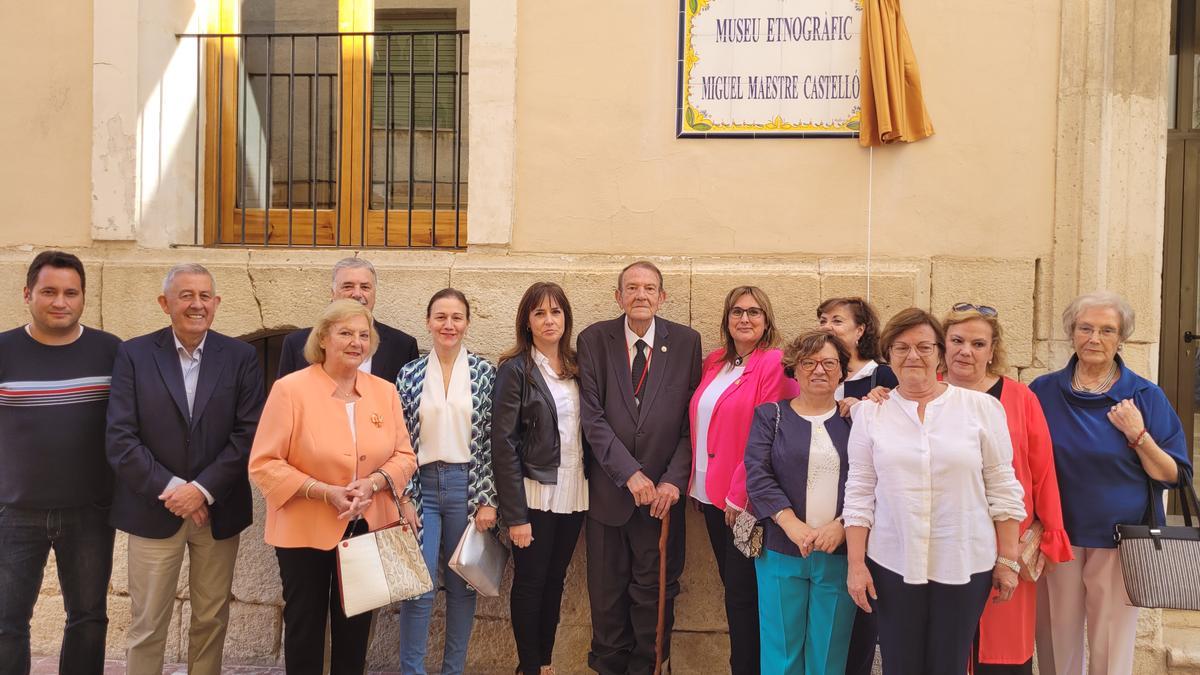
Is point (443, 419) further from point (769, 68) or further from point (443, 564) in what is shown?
point (769, 68)

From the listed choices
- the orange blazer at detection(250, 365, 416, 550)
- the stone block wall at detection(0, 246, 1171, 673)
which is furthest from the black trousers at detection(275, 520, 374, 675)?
the stone block wall at detection(0, 246, 1171, 673)

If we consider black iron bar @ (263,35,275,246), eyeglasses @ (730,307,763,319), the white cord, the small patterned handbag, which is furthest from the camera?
black iron bar @ (263,35,275,246)

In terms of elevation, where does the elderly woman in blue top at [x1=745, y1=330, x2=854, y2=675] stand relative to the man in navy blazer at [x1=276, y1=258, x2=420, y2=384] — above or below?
below

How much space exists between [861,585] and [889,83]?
2.40 m

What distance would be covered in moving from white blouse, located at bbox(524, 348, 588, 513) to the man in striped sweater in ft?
5.81

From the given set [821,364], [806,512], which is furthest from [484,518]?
[821,364]

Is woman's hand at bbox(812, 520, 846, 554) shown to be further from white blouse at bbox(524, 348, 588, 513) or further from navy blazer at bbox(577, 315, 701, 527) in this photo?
white blouse at bbox(524, 348, 588, 513)

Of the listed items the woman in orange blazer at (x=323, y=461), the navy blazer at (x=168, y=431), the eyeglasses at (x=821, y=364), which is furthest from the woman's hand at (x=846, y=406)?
the navy blazer at (x=168, y=431)

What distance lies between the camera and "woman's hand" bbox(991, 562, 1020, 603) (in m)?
3.06

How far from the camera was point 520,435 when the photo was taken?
155 inches

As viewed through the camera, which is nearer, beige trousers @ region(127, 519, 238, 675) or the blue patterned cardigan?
beige trousers @ region(127, 519, 238, 675)

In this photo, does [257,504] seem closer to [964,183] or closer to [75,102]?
[75,102]

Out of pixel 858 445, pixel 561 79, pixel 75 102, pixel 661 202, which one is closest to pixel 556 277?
pixel 661 202

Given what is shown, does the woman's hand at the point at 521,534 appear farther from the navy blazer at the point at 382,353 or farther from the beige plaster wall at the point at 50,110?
the beige plaster wall at the point at 50,110
